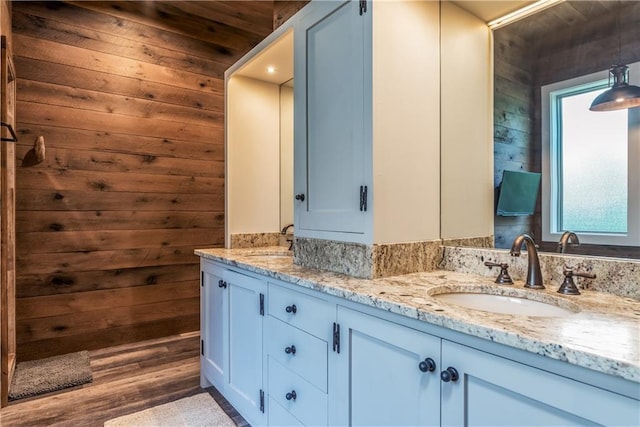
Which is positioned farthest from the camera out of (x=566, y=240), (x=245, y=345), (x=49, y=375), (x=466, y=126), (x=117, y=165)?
(x=117, y=165)

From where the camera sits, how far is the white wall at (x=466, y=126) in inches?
64.7

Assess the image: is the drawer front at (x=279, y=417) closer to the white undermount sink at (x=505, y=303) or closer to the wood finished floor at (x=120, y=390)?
the wood finished floor at (x=120, y=390)

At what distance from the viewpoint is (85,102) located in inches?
109

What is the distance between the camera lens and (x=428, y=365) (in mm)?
925

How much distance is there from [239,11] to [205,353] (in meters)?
2.99

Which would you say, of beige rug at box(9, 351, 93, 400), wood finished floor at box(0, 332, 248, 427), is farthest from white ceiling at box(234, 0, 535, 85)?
beige rug at box(9, 351, 93, 400)

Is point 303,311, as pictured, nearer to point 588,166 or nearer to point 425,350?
point 425,350

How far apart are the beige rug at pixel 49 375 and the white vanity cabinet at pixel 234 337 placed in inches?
33.5

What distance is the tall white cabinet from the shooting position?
1383 mm

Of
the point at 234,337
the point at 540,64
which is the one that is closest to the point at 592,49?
the point at 540,64

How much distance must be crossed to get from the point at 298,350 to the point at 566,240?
1071 millimetres

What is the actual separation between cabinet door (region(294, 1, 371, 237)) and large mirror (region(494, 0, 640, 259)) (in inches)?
26.6

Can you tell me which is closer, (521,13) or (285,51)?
(521,13)

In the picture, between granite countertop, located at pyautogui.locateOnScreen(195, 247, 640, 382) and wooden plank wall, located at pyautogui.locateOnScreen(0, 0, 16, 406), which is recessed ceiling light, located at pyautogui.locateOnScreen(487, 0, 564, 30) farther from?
wooden plank wall, located at pyautogui.locateOnScreen(0, 0, 16, 406)
